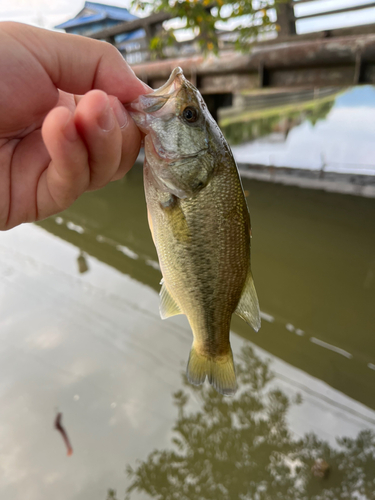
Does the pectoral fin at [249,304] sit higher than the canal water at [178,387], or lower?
higher

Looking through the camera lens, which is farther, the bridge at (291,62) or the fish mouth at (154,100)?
the bridge at (291,62)

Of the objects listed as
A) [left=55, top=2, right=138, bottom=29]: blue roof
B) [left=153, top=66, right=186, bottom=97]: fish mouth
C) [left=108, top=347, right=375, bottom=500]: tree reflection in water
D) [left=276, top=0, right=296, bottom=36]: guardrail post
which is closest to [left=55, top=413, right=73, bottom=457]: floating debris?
[left=108, top=347, right=375, bottom=500]: tree reflection in water

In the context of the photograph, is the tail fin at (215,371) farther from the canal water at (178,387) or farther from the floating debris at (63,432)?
the floating debris at (63,432)

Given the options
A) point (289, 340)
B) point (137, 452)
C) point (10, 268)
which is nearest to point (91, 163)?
point (137, 452)

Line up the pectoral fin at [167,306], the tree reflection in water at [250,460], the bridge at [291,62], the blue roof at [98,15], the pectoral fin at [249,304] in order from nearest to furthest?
the pectoral fin at [249,304] → the pectoral fin at [167,306] → the tree reflection in water at [250,460] → the bridge at [291,62] → the blue roof at [98,15]

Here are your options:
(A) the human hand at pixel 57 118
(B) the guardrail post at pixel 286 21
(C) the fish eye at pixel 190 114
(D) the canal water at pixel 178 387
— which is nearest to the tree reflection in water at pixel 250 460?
(D) the canal water at pixel 178 387

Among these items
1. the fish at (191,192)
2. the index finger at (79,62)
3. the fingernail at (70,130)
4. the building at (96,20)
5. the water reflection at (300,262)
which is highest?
the building at (96,20)

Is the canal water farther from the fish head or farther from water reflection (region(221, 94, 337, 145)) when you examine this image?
water reflection (region(221, 94, 337, 145))
